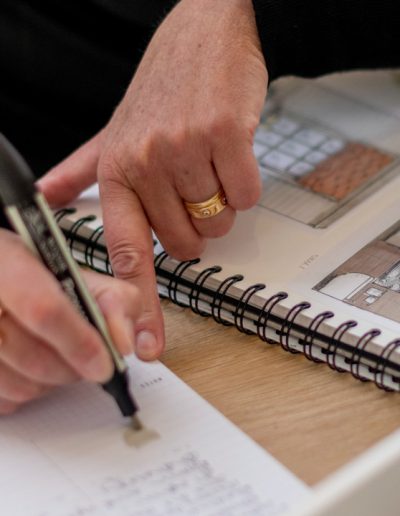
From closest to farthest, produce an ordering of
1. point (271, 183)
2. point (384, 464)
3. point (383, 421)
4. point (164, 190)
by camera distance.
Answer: point (384, 464) < point (383, 421) < point (164, 190) < point (271, 183)

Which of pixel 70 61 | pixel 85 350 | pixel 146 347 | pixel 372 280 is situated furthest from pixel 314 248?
pixel 70 61

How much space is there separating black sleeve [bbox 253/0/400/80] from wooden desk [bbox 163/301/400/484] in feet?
1.00

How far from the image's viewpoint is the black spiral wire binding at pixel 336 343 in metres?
0.71

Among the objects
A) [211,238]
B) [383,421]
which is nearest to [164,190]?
[211,238]

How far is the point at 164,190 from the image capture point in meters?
0.81

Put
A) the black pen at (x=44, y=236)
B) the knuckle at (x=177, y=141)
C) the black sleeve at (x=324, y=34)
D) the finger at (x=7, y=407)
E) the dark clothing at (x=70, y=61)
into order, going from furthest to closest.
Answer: the dark clothing at (x=70, y=61)
the black sleeve at (x=324, y=34)
the knuckle at (x=177, y=141)
the finger at (x=7, y=407)
the black pen at (x=44, y=236)

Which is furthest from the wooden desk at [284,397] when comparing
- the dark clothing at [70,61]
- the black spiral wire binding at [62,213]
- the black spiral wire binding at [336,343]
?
the dark clothing at [70,61]

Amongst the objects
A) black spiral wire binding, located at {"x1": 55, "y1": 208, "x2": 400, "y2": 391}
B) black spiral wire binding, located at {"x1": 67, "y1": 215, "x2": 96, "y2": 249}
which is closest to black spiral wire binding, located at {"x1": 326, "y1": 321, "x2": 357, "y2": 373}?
black spiral wire binding, located at {"x1": 55, "y1": 208, "x2": 400, "y2": 391}

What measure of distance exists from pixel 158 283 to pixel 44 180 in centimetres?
21

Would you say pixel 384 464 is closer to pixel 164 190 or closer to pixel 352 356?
pixel 352 356

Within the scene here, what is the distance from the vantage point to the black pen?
590mm

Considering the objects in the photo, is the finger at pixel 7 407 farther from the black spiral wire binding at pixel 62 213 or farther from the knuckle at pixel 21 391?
the black spiral wire binding at pixel 62 213

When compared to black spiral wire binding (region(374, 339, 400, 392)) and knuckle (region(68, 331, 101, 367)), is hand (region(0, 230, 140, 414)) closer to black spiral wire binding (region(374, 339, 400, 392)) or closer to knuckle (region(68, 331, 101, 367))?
knuckle (region(68, 331, 101, 367))

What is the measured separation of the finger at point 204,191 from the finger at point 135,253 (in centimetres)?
5
